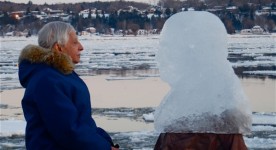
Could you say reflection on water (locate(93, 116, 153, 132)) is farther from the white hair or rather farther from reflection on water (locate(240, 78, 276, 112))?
the white hair

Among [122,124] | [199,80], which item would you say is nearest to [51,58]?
[199,80]

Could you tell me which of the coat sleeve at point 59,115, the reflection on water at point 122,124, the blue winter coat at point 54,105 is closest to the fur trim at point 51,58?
the blue winter coat at point 54,105

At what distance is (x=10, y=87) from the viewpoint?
1936cm

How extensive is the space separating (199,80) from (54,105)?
2.01ft

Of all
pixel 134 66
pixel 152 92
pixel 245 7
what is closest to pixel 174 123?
pixel 152 92

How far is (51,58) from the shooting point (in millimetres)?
2801

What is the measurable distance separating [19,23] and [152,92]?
8733cm

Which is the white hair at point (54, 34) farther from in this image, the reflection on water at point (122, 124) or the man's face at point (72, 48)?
the reflection on water at point (122, 124)

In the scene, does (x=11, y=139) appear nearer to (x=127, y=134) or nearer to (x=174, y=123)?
(x=127, y=134)

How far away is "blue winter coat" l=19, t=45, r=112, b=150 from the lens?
2658 millimetres

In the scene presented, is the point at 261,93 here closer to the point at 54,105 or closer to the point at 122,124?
the point at 122,124

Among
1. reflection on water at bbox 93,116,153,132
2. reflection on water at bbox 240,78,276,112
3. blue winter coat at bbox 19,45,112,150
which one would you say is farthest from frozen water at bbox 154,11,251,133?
reflection on water at bbox 240,78,276,112

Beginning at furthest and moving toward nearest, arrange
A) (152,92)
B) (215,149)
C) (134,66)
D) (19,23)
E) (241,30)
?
(19,23)
(241,30)
(134,66)
(152,92)
(215,149)

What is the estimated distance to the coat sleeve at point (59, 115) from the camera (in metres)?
2.65
